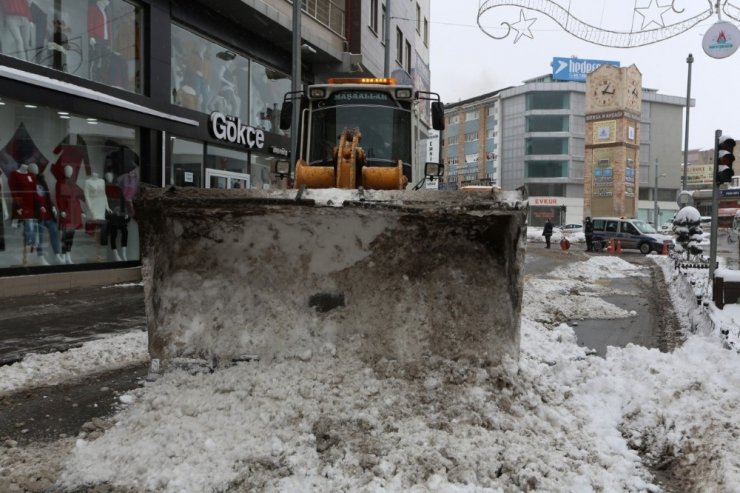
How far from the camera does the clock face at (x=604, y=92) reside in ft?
198

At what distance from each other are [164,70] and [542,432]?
479 inches

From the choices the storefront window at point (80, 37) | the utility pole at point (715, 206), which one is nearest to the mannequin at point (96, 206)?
the storefront window at point (80, 37)

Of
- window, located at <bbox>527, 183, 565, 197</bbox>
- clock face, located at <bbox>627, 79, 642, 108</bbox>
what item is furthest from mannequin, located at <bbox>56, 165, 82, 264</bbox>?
window, located at <bbox>527, 183, 565, 197</bbox>

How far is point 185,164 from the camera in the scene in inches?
546

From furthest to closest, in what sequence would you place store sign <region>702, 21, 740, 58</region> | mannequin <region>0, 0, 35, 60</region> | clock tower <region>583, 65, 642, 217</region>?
1. clock tower <region>583, 65, 642, 217</region>
2. store sign <region>702, 21, 740, 58</region>
3. mannequin <region>0, 0, 35, 60</region>

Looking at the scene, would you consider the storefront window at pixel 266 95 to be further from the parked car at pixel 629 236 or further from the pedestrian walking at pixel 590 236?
the parked car at pixel 629 236

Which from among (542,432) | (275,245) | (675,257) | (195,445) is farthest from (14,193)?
(675,257)

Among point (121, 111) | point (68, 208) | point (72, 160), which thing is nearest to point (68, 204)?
point (68, 208)

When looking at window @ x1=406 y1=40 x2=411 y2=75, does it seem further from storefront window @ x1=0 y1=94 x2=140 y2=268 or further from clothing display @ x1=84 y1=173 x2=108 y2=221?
clothing display @ x1=84 y1=173 x2=108 y2=221

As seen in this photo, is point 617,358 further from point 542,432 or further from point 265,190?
point 265,190

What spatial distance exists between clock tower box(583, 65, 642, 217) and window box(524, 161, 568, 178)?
5.44m

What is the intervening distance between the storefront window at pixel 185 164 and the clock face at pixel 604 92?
186 ft

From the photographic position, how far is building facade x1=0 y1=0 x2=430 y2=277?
1027 centimetres

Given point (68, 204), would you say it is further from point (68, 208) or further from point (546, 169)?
point (546, 169)
